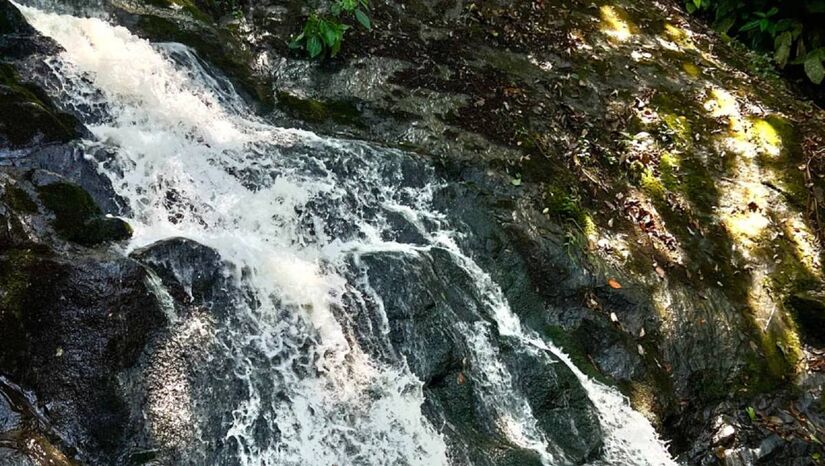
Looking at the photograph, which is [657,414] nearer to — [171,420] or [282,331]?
[282,331]

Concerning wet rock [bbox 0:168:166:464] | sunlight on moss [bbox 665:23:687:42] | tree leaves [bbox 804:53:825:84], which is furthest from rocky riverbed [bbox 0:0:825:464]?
tree leaves [bbox 804:53:825:84]

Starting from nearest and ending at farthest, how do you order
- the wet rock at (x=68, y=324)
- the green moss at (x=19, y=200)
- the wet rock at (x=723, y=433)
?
the wet rock at (x=68, y=324), the green moss at (x=19, y=200), the wet rock at (x=723, y=433)

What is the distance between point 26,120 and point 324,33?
141 inches

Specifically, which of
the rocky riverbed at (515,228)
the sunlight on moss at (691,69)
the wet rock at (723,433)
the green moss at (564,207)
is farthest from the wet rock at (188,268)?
the sunlight on moss at (691,69)

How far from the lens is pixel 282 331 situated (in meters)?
4.89

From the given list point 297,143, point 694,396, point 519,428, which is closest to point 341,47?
point 297,143

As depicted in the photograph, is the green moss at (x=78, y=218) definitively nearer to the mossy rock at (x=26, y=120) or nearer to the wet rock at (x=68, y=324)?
the wet rock at (x=68, y=324)

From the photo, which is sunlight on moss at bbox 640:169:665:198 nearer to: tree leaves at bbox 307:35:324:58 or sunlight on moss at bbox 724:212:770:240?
sunlight on moss at bbox 724:212:770:240

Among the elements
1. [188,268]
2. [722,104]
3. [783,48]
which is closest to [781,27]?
[783,48]

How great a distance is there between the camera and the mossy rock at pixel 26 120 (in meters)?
4.86

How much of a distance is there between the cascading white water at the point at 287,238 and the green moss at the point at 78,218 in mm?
197

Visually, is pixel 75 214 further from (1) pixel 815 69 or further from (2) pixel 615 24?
(1) pixel 815 69

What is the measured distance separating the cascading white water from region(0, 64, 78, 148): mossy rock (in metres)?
0.37

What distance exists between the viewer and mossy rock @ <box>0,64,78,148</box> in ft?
16.0
